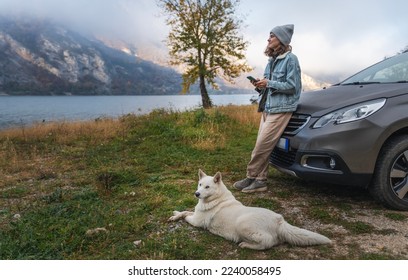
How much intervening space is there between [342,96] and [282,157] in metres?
1.17

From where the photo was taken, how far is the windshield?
4508 millimetres

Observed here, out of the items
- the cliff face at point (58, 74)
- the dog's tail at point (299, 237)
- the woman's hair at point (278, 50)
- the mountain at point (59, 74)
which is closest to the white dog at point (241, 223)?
the dog's tail at point (299, 237)

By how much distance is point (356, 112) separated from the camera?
3936 mm

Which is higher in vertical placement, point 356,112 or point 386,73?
point 386,73

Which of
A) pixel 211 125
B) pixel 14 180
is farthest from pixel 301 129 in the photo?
pixel 211 125

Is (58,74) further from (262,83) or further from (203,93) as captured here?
(262,83)

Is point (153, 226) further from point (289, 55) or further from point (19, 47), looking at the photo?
point (19, 47)

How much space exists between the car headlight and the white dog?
1.51m

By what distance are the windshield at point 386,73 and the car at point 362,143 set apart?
0.25 meters

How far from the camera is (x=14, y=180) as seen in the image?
6.05m

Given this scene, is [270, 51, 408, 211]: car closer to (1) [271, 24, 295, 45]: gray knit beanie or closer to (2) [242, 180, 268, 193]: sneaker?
(2) [242, 180, 268, 193]: sneaker

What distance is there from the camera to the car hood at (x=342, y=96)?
156 inches

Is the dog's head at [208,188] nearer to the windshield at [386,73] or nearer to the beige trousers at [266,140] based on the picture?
the beige trousers at [266,140]

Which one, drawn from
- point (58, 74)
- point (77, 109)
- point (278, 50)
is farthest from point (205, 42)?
point (58, 74)
